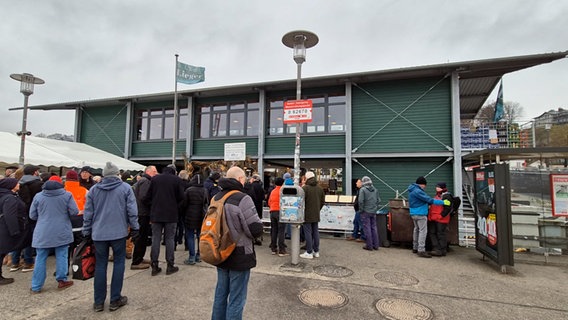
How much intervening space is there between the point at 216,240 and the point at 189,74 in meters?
12.2

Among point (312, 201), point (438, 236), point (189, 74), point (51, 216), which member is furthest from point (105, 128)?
point (438, 236)

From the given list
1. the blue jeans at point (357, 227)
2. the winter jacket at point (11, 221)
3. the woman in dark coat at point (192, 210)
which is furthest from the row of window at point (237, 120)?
the winter jacket at point (11, 221)

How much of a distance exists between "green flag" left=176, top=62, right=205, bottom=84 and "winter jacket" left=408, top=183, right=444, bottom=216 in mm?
10832

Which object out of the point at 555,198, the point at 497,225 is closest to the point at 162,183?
the point at 497,225

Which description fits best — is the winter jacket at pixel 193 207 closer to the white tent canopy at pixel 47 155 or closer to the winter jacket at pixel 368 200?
the winter jacket at pixel 368 200

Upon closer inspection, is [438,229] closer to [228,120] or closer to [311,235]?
[311,235]

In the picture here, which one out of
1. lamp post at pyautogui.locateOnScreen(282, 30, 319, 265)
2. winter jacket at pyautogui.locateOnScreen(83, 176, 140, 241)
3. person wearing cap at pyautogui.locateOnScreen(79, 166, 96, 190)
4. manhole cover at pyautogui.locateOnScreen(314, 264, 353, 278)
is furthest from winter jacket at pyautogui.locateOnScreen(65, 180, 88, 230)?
manhole cover at pyautogui.locateOnScreen(314, 264, 353, 278)

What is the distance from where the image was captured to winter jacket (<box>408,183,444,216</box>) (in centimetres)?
657

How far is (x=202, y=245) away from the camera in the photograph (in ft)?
9.20

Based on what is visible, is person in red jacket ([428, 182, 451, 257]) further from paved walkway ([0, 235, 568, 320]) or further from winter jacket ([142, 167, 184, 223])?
winter jacket ([142, 167, 184, 223])

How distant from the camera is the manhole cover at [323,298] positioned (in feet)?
13.2

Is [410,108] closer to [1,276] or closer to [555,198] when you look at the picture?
[555,198]

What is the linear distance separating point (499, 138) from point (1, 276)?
1735cm

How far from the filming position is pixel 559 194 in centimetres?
647
